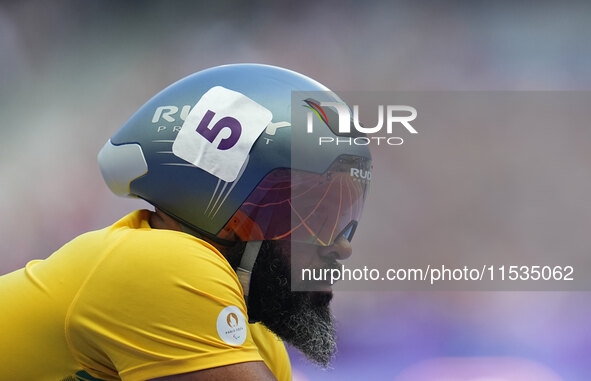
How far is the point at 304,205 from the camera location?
1.58 m

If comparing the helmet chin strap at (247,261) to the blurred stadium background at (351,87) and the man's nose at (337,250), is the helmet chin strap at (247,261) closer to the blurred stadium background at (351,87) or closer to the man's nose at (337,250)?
the man's nose at (337,250)

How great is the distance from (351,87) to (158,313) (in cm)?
382

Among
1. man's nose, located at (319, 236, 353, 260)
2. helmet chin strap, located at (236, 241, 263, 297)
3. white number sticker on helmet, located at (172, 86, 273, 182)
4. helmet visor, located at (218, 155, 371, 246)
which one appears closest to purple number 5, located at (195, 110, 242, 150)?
white number sticker on helmet, located at (172, 86, 273, 182)

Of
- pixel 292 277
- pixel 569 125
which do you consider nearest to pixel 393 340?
pixel 569 125

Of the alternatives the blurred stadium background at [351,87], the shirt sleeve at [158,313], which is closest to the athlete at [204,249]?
the shirt sleeve at [158,313]

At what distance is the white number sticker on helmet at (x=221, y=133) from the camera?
1491mm

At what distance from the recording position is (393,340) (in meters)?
4.46

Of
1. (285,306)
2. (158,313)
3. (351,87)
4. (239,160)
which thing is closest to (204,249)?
(158,313)

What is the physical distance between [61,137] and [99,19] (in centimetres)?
94

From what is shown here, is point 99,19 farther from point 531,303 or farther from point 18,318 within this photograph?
point 18,318

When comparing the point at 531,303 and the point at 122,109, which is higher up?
the point at 122,109

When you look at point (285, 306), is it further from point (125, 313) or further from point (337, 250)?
point (125, 313)

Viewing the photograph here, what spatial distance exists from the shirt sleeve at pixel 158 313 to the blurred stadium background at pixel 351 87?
285 cm

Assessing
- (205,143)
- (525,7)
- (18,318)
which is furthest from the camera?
(525,7)
